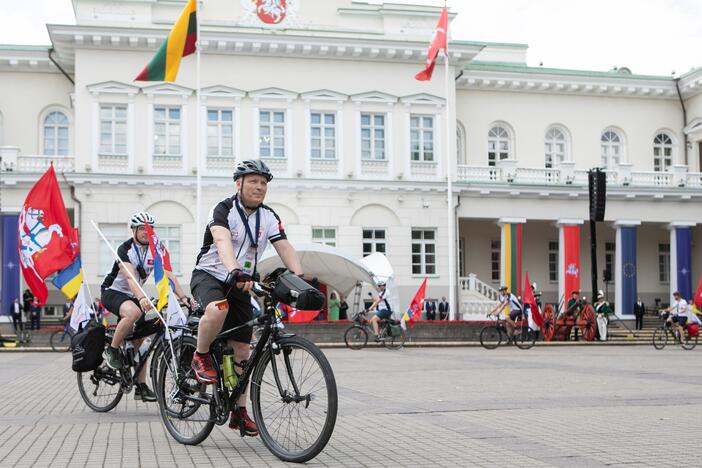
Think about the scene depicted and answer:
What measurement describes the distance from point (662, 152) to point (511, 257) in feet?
39.1

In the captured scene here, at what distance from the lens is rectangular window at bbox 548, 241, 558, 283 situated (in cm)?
4626

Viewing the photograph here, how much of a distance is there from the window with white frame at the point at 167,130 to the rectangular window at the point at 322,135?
568cm

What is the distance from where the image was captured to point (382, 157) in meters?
40.8

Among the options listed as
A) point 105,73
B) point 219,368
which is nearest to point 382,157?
point 105,73

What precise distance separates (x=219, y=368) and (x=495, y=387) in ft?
21.2

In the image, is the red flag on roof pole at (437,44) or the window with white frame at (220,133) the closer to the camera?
the red flag on roof pole at (437,44)

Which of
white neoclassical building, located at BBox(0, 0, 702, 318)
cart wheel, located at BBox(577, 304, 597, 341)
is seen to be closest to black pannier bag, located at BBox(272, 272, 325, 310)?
cart wheel, located at BBox(577, 304, 597, 341)

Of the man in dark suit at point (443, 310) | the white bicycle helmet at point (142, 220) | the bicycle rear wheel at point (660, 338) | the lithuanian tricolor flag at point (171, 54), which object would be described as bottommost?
the bicycle rear wheel at point (660, 338)

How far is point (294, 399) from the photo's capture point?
6.71 metres

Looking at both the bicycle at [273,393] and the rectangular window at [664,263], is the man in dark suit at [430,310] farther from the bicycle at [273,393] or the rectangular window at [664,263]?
the bicycle at [273,393]

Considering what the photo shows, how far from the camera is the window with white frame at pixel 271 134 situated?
39719 mm

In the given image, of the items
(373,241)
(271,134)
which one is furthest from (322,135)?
(373,241)

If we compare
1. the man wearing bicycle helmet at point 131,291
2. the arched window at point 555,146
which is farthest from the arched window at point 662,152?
the man wearing bicycle helmet at point 131,291

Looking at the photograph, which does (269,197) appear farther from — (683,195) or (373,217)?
(683,195)
